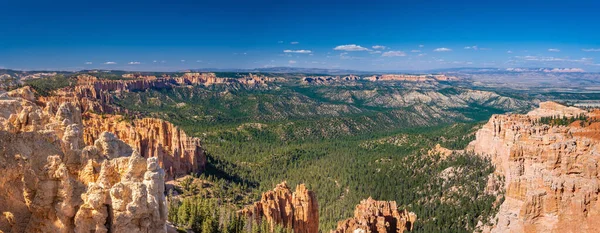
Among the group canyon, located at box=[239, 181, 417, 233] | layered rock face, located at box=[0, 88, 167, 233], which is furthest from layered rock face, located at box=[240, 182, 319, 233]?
layered rock face, located at box=[0, 88, 167, 233]

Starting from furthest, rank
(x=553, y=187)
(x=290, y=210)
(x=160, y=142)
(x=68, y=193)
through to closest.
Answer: (x=160, y=142) → (x=290, y=210) → (x=553, y=187) → (x=68, y=193)

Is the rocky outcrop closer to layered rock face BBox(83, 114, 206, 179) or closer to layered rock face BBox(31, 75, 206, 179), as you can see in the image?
layered rock face BBox(83, 114, 206, 179)

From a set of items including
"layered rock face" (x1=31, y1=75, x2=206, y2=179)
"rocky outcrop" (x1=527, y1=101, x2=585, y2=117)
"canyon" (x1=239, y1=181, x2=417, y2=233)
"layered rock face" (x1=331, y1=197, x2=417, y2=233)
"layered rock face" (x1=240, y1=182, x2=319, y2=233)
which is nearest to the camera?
"layered rock face" (x1=331, y1=197, x2=417, y2=233)

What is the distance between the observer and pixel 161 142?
82.1m

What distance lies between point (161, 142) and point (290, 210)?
37.7 meters

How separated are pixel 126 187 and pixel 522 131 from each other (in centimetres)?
7554

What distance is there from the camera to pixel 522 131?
75.1 metres

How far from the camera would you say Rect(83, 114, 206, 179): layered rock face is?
7369 centimetres

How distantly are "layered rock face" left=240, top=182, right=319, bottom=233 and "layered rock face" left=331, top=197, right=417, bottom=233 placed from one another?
564 cm

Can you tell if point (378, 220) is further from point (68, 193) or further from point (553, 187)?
point (68, 193)

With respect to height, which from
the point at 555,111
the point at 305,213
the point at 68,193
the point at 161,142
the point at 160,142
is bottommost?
the point at 305,213

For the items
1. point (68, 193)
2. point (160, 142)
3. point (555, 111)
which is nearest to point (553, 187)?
point (68, 193)

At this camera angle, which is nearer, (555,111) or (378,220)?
(378,220)

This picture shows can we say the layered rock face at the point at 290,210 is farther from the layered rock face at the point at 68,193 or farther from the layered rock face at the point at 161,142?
the layered rock face at the point at 68,193
